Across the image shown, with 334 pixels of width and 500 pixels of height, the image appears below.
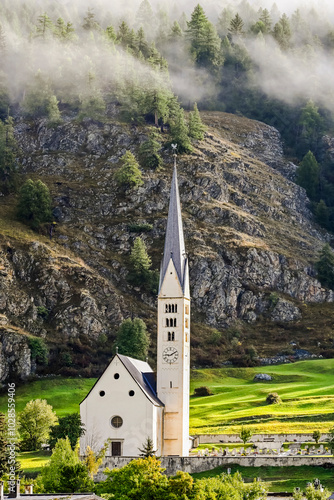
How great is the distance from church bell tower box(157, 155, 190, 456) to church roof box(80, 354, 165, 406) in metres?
1.09

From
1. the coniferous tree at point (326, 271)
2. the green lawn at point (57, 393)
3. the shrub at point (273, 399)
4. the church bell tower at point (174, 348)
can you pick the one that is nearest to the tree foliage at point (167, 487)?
the church bell tower at point (174, 348)

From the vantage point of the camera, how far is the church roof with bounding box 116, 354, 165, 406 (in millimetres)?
116125

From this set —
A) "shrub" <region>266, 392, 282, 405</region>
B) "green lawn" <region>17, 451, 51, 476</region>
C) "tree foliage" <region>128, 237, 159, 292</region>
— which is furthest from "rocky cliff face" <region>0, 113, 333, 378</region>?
"green lawn" <region>17, 451, 51, 476</region>

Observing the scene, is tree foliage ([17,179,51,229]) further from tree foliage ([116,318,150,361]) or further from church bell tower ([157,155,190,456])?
church bell tower ([157,155,190,456])

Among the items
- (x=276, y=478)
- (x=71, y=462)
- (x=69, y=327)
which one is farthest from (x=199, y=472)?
(x=69, y=327)

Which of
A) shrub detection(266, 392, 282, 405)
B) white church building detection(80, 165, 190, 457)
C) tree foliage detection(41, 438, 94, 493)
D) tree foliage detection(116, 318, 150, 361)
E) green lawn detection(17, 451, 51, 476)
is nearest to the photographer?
tree foliage detection(41, 438, 94, 493)

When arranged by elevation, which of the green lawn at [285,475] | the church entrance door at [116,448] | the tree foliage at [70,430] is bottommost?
the green lawn at [285,475]

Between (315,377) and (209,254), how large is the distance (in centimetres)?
4008

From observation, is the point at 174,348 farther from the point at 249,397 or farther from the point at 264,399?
the point at 249,397

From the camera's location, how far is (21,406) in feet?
468

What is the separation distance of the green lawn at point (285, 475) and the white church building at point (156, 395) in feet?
41.6

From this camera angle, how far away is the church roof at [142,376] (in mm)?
115875

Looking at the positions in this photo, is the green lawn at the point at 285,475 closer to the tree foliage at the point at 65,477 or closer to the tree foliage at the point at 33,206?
the tree foliage at the point at 65,477

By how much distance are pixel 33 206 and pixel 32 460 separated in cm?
8284
